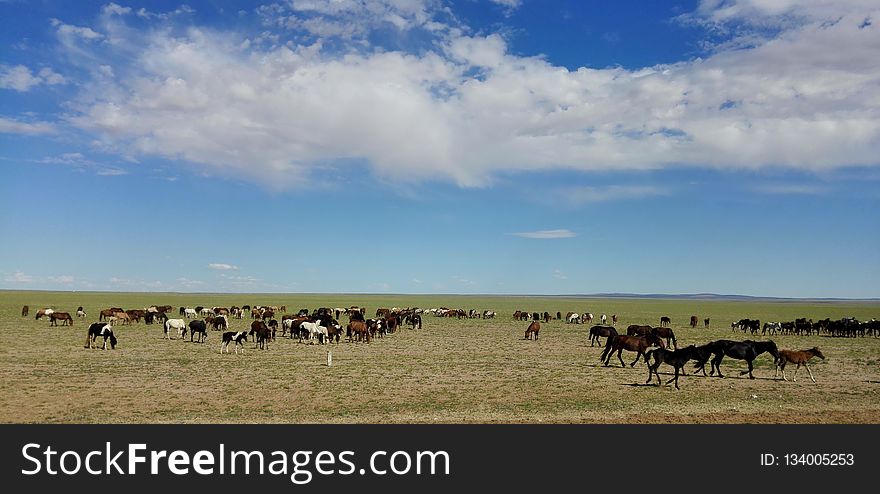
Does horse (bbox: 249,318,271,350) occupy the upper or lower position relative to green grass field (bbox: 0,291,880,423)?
upper

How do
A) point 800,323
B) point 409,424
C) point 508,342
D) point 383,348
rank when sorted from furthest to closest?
point 800,323
point 508,342
point 383,348
point 409,424

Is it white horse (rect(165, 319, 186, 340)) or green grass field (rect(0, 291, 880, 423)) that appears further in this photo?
white horse (rect(165, 319, 186, 340))

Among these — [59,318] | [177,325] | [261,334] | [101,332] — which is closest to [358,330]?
[261,334]

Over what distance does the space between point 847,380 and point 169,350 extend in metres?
31.1

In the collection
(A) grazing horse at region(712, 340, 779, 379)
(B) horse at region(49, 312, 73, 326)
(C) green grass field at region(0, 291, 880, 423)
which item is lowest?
(C) green grass field at region(0, 291, 880, 423)

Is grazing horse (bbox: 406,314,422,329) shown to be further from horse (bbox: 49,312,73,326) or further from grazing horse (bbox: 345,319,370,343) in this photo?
horse (bbox: 49,312,73,326)

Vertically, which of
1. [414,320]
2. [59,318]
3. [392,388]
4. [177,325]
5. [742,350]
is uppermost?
[742,350]

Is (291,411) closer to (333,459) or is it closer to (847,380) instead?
(333,459)

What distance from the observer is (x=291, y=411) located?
16516 mm

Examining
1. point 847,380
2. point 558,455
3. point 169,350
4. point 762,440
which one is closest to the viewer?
point 558,455

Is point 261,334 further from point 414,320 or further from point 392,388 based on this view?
point 414,320

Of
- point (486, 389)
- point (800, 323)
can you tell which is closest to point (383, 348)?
point (486, 389)

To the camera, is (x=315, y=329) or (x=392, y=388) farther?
(x=315, y=329)

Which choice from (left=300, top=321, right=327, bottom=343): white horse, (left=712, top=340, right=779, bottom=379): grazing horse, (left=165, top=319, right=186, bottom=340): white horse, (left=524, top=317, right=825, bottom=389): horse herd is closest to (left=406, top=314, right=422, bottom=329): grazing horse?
(left=300, top=321, right=327, bottom=343): white horse
